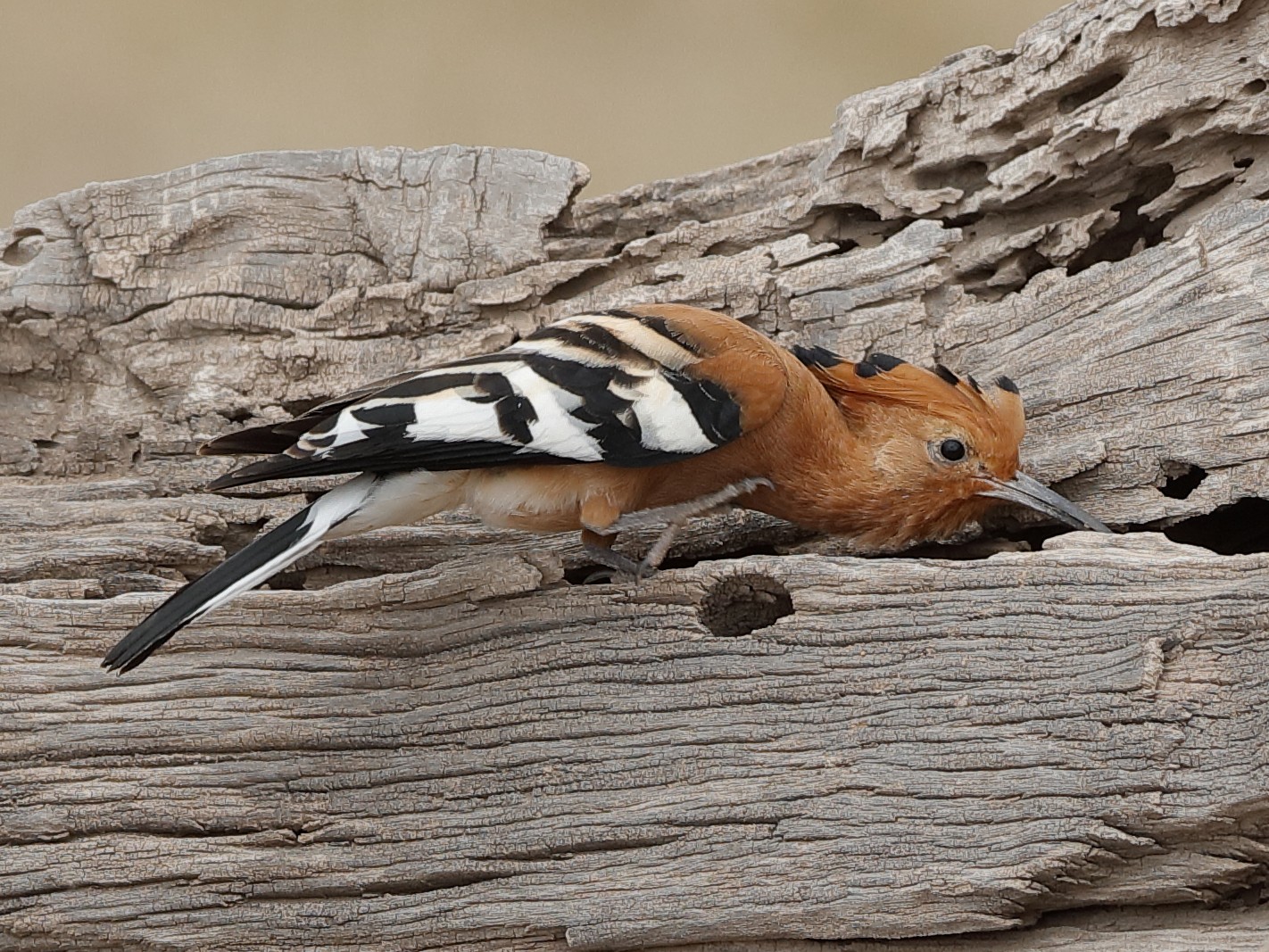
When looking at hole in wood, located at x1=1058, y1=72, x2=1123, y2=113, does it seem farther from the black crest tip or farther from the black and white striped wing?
the black and white striped wing

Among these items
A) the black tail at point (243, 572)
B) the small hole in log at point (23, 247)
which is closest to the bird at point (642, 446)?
the black tail at point (243, 572)

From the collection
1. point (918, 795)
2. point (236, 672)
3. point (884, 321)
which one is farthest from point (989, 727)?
point (236, 672)

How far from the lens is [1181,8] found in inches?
99.7

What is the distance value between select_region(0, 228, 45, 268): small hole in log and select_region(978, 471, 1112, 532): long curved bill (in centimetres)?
201

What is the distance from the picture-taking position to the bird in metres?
2.14

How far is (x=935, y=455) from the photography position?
2.40 meters

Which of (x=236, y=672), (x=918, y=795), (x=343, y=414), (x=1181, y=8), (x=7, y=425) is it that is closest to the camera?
(x=918, y=795)

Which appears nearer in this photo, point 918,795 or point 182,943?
point 918,795

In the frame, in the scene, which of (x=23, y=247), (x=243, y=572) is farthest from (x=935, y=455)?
(x=23, y=247)

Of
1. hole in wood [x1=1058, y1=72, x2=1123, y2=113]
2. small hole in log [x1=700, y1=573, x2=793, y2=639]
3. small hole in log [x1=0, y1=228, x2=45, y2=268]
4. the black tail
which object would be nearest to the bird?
the black tail

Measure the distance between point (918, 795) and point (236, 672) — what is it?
1132 mm

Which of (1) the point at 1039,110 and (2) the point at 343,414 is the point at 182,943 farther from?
(1) the point at 1039,110

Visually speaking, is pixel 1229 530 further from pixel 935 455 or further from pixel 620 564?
pixel 620 564

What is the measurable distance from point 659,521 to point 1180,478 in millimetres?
894
